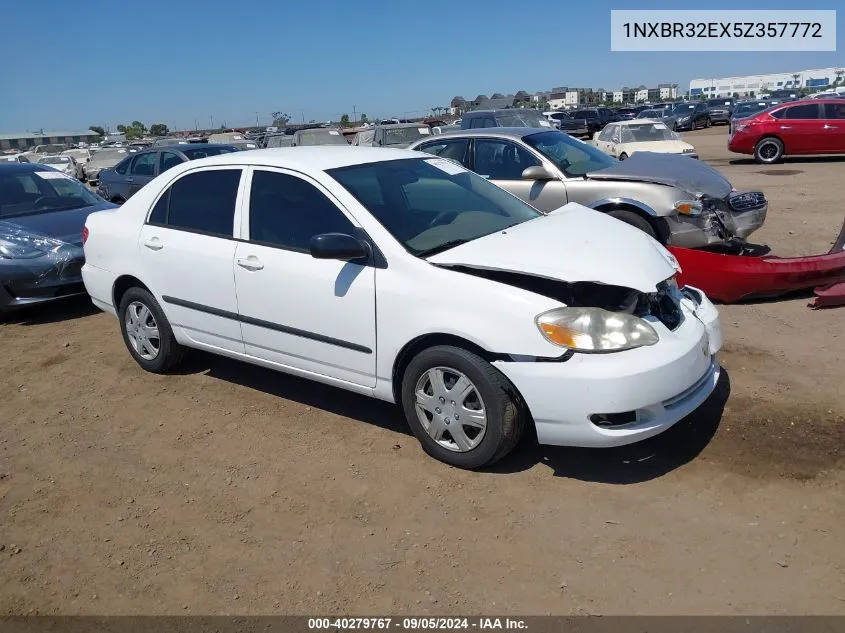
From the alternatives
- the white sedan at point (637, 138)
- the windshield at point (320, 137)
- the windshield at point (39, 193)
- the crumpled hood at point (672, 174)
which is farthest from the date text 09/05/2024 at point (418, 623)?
the windshield at point (320, 137)

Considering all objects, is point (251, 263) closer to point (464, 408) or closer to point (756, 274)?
point (464, 408)

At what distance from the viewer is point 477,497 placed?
11.3ft

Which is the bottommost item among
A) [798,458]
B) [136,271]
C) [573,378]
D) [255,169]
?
[798,458]

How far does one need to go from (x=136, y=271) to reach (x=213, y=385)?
3.37ft

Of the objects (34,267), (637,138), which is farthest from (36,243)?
(637,138)

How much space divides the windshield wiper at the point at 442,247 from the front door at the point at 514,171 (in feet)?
12.2

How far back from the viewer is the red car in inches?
682

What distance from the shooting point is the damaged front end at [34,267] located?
275 inches

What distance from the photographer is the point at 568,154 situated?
7.86 metres

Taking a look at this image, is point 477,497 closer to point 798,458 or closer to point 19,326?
point 798,458

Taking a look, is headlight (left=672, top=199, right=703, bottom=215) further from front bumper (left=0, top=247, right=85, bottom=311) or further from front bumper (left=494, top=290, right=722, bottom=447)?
front bumper (left=0, top=247, right=85, bottom=311)

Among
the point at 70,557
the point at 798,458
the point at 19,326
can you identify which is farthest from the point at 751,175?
the point at 70,557

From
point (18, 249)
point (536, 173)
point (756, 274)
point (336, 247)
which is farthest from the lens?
point (536, 173)

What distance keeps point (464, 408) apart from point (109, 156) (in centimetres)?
2386
